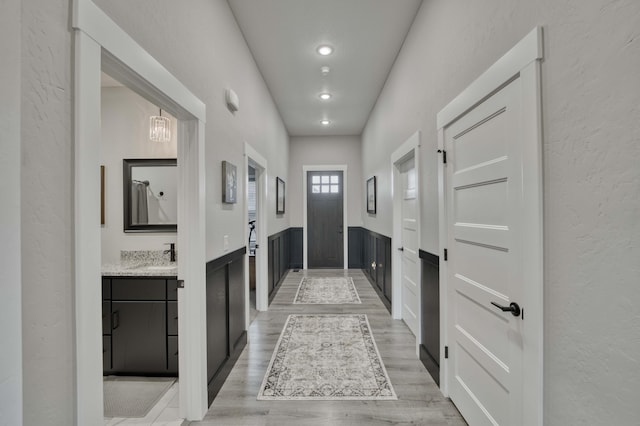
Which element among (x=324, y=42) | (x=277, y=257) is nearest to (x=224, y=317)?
(x=277, y=257)

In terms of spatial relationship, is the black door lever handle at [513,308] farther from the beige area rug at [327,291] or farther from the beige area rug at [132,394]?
the beige area rug at [327,291]

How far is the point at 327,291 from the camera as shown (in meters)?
4.89

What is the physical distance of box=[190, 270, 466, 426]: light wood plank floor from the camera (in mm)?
1891

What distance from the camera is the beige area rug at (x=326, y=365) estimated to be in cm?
216

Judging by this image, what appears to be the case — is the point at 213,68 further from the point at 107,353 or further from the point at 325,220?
the point at 325,220

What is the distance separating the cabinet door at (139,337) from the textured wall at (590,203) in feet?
7.85

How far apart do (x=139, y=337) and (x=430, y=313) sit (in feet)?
7.55

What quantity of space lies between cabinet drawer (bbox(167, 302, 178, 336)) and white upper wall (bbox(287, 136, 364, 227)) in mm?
4566

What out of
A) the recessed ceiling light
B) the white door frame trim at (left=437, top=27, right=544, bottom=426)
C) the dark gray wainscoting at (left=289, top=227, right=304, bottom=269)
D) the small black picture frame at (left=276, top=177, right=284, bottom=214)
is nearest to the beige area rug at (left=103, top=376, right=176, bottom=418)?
the white door frame trim at (left=437, top=27, right=544, bottom=426)

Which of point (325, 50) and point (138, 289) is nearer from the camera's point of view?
point (138, 289)

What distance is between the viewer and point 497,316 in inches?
58.7

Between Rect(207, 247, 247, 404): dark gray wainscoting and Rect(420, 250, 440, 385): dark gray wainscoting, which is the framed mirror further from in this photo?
Rect(420, 250, 440, 385): dark gray wainscoting

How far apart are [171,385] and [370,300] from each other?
2.84m

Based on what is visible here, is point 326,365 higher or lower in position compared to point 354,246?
lower
